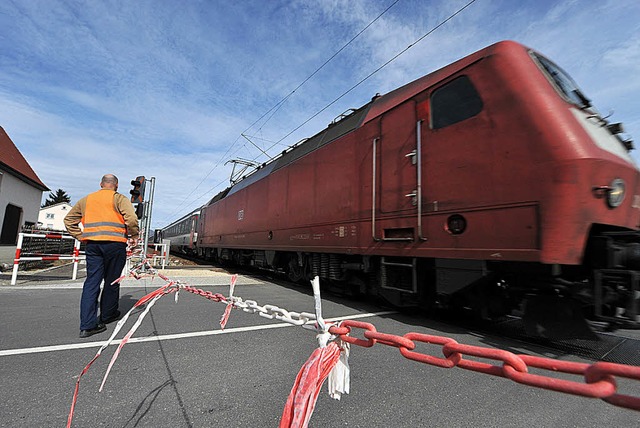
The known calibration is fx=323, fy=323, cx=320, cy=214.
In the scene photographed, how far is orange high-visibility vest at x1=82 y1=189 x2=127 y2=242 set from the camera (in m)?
3.94

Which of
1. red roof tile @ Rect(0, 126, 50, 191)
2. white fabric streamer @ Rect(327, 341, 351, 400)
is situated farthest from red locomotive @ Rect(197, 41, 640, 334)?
red roof tile @ Rect(0, 126, 50, 191)

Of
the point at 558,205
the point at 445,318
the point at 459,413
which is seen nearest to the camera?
the point at 459,413

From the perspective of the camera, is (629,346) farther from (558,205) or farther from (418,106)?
(418,106)

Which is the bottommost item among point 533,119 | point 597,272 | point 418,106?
point 597,272

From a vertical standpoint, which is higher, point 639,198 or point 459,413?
point 639,198

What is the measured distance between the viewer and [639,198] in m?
3.75

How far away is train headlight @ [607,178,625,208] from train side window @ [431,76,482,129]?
1514mm

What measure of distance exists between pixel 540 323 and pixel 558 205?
1316 millimetres

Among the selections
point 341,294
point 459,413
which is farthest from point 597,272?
point 341,294

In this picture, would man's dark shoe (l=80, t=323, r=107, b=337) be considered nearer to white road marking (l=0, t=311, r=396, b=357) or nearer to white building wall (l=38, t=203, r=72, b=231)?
white road marking (l=0, t=311, r=396, b=357)

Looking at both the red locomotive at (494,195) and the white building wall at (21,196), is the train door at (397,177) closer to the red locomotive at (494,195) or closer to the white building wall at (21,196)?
the red locomotive at (494,195)

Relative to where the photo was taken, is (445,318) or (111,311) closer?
(111,311)

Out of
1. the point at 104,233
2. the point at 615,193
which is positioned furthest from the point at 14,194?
the point at 615,193

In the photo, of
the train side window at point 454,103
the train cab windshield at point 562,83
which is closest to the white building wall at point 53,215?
the train side window at point 454,103
